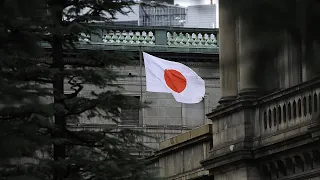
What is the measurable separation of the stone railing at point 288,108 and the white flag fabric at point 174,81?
1201cm

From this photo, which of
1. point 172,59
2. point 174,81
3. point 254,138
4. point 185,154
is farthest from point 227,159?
point 172,59

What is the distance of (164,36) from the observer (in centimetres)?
4428

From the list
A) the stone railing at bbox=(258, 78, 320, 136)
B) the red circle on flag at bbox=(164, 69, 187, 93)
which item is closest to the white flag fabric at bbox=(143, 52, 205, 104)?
the red circle on flag at bbox=(164, 69, 187, 93)

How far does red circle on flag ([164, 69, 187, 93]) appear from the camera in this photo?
1408 inches

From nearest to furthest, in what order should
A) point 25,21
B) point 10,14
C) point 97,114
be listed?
point 10,14 < point 25,21 < point 97,114

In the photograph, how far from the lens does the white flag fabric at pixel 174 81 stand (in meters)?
35.9

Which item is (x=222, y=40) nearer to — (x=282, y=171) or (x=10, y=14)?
(x=282, y=171)

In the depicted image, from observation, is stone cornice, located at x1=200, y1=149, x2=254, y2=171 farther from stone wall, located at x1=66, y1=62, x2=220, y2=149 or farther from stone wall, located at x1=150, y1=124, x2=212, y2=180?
stone wall, located at x1=66, y1=62, x2=220, y2=149

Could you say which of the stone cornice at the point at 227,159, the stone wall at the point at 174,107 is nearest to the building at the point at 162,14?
the stone cornice at the point at 227,159

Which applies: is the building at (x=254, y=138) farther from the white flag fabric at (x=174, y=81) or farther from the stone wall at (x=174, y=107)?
the stone wall at (x=174, y=107)

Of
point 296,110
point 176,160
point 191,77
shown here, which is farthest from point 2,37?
point 191,77

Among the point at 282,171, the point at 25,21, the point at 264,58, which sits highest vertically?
the point at 25,21

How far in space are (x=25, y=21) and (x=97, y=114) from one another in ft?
35.8

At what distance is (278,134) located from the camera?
22938 millimetres
